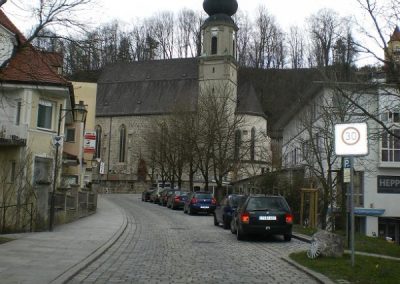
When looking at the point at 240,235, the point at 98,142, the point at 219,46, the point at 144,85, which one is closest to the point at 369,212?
the point at 240,235

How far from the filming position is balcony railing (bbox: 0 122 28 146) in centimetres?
2473

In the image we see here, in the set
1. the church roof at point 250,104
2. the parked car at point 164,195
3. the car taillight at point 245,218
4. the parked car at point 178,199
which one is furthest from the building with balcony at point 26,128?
the church roof at point 250,104

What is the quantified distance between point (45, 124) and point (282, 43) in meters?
85.9


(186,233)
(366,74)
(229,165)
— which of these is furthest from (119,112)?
(366,74)

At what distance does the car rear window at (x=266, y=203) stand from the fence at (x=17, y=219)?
26.0 ft

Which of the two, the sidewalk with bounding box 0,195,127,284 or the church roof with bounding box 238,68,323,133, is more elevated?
the church roof with bounding box 238,68,323,133

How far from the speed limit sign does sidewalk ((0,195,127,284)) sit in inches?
229

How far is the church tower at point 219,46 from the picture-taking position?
77875 millimetres

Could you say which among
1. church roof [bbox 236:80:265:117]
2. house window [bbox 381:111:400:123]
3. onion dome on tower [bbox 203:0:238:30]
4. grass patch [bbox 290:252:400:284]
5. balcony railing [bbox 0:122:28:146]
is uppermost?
onion dome on tower [bbox 203:0:238:30]

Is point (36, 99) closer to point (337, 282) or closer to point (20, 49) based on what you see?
point (20, 49)

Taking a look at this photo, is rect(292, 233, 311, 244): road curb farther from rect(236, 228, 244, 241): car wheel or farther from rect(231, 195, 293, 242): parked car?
rect(236, 228, 244, 241): car wheel

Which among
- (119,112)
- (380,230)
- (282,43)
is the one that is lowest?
(380,230)

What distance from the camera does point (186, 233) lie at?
67.1 ft

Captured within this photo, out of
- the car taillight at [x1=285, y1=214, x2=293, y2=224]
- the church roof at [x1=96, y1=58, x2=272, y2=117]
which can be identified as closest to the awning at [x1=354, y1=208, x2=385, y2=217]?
the car taillight at [x1=285, y1=214, x2=293, y2=224]
